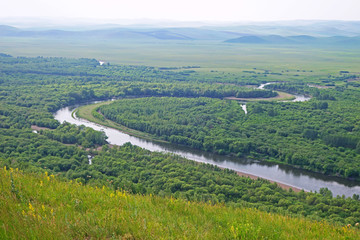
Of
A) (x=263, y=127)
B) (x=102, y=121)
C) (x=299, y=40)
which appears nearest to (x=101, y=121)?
(x=102, y=121)

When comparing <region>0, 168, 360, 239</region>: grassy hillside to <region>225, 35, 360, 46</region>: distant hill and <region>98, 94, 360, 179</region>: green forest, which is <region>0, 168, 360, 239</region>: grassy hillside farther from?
<region>225, 35, 360, 46</region>: distant hill

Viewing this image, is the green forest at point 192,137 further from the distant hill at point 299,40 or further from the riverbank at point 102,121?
the distant hill at point 299,40

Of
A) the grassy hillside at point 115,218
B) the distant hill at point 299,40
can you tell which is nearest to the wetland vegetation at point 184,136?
A: the grassy hillside at point 115,218

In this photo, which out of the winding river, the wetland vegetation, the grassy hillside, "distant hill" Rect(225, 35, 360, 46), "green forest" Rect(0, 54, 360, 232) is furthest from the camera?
"distant hill" Rect(225, 35, 360, 46)

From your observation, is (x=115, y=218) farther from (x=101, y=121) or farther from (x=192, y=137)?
(x=101, y=121)

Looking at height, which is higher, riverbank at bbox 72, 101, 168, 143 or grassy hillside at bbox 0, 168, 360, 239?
grassy hillside at bbox 0, 168, 360, 239

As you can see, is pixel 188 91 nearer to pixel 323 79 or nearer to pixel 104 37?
pixel 323 79

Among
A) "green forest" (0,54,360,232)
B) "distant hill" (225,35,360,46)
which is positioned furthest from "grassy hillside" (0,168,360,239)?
"distant hill" (225,35,360,46)
